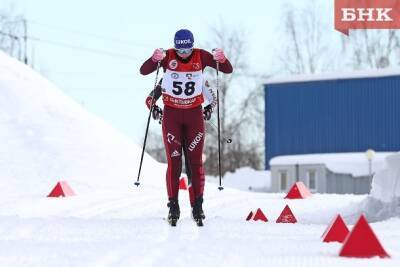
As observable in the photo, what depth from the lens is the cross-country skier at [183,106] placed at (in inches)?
297

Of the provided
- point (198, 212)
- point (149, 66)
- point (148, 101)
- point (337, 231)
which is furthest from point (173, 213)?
point (337, 231)

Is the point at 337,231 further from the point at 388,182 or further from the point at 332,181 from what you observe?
the point at 332,181

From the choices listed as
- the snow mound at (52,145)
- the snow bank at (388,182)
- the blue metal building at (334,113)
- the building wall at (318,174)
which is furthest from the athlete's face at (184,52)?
the blue metal building at (334,113)

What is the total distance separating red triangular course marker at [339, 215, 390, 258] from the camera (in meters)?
5.09

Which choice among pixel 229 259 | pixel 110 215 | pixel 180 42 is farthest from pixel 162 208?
pixel 229 259

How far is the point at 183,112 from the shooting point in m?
7.55

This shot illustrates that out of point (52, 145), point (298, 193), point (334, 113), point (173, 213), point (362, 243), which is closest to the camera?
point (362, 243)

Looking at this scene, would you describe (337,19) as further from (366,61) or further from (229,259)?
(366,61)

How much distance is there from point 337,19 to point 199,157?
6.93 m

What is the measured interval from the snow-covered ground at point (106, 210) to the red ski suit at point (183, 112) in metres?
0.67

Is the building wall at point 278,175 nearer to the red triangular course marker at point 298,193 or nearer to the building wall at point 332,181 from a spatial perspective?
the building wall at point 332,181

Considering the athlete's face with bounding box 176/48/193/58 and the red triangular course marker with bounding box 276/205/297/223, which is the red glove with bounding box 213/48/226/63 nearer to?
the athlete's face with bounding box 176/48/193/58

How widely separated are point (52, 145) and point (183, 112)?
9.60 meters

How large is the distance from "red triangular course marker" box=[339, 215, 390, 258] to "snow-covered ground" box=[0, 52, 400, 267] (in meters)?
0.12
